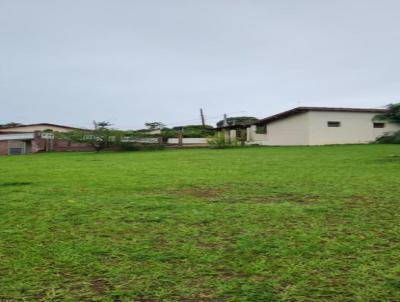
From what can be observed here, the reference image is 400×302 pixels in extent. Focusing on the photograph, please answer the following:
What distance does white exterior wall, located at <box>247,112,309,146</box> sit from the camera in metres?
22.2

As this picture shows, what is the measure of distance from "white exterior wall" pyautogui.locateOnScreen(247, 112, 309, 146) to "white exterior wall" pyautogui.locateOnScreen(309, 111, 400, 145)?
0.50 meters

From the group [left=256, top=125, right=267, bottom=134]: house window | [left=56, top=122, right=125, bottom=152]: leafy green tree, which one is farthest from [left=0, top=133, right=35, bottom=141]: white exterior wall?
[left=256, top=125, right=267, bottom=134]: house window

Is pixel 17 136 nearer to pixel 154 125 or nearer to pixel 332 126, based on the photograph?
pixel 154 125

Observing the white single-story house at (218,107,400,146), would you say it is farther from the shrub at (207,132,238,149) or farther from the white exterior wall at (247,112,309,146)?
the shrub at (207,132,238,149)

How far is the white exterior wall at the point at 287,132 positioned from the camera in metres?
22.2

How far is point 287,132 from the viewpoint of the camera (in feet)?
78.1

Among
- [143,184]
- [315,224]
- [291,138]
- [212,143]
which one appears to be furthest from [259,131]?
[315,224]

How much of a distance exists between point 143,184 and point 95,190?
78 cm

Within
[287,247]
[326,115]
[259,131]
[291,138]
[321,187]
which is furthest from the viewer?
[259,131]

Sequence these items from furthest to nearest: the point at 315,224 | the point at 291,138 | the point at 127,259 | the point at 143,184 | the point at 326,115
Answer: the point at 291,138, the point at 326,115, the point at 143,184, the point at 315,224, the point at 127,259

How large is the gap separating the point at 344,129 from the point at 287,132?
330 centimetres

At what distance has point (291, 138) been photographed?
923 inches

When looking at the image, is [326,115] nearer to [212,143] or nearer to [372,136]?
[372,136]

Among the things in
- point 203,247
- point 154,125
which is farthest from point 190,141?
point 203,247
